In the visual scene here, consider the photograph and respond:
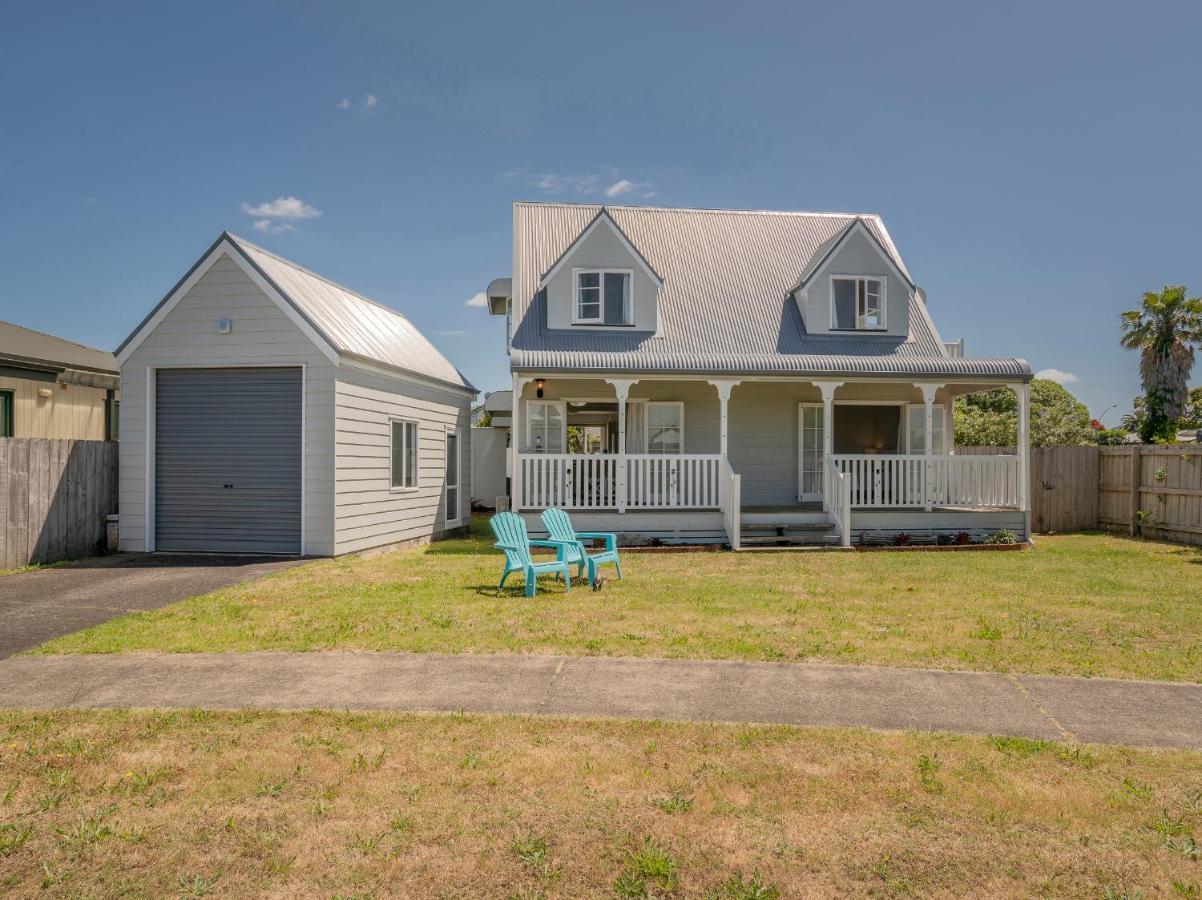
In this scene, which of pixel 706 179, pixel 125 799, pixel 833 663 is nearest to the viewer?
pixel 125 799

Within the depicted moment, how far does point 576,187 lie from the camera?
25375 millimetres

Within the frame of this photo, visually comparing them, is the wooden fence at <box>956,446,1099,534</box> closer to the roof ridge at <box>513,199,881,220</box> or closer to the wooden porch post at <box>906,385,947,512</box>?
the wooden porch post at <box>906,385,947,512</box>

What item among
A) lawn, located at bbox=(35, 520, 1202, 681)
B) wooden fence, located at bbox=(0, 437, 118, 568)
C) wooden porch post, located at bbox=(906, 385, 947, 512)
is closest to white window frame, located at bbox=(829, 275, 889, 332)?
wooden porch post, located at bbox=(906, 385, 947, 512)

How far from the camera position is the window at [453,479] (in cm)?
1908

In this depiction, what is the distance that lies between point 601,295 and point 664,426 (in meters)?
3.30

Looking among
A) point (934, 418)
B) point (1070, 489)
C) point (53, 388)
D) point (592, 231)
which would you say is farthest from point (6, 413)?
point (1070, 489)

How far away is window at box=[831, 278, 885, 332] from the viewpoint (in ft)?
62.5

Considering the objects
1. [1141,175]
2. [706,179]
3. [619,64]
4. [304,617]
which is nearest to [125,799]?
[304,617]

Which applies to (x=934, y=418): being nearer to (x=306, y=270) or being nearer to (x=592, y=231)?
(x=592, y=231)

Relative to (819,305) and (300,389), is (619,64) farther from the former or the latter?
(300,389)

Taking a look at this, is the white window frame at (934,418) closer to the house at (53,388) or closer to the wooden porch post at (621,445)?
the wooden porch post at (621,445)

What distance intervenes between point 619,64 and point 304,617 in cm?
1215

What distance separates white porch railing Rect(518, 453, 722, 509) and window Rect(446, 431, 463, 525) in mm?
3773

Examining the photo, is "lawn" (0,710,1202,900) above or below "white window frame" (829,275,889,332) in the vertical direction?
below
